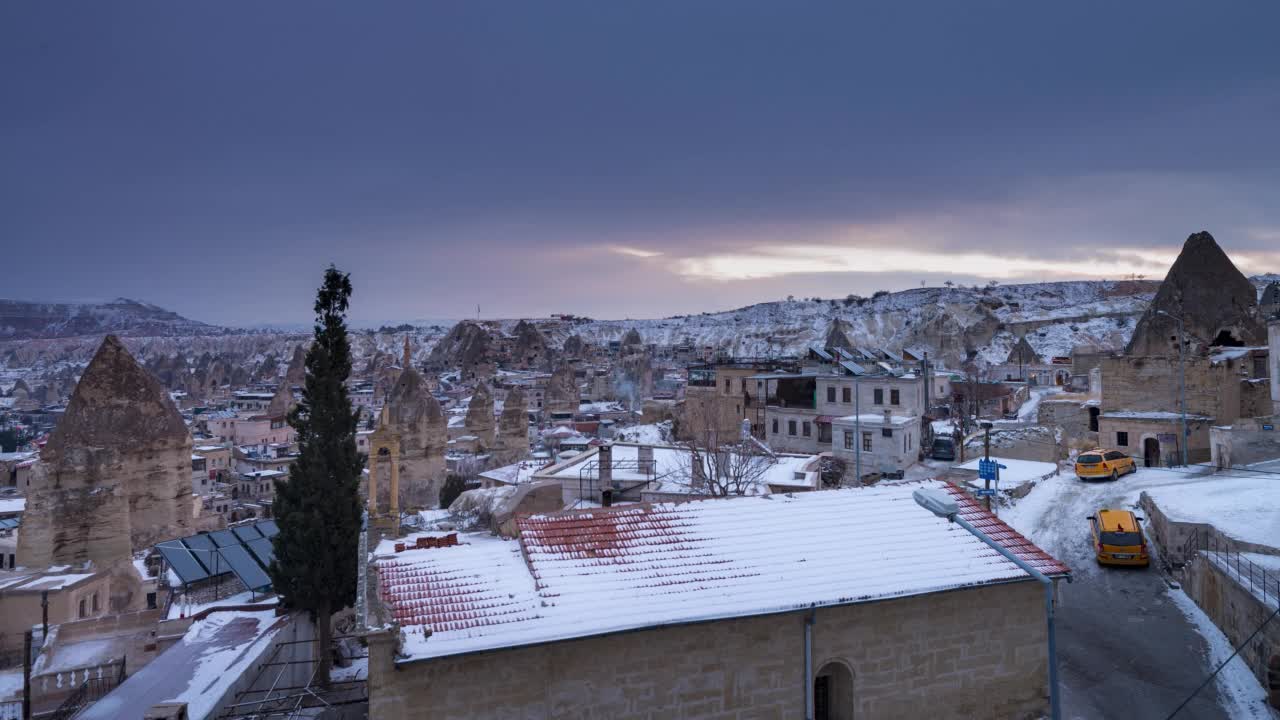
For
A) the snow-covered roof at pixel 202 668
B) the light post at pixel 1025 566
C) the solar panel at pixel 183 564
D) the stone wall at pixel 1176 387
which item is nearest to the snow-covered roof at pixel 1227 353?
the stone wall at pixel 1176 387

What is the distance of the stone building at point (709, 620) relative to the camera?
7266 millimetres

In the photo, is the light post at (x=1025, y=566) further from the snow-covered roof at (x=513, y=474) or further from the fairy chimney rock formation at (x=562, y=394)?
the fairy chimney rock formation at (x=562, y=394)

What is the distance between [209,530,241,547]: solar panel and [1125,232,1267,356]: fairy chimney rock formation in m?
36.1

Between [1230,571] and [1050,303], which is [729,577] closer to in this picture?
[1230,571]

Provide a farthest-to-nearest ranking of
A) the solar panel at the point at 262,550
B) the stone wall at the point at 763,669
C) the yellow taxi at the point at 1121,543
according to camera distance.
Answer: the solar panel at the point at 262,550, the yellow taxi at the point at 1121,543, the stone wall at the point at 763,669

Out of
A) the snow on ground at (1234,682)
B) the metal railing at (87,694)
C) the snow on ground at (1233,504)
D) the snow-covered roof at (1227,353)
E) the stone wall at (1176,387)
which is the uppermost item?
the snow-covered roof at (1227,353)

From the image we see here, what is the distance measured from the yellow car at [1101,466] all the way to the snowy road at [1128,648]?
523cm

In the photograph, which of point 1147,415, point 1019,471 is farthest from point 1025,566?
point 1147,415

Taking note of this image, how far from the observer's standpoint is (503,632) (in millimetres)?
7184

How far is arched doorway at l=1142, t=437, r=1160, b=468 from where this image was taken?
2602 centimetres

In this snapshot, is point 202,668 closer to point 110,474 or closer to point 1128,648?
point 1128,648

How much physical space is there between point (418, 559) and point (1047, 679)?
7.92 m

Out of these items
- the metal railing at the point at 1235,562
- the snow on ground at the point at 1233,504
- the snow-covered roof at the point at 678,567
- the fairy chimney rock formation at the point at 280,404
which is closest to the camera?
the snow-covered roof at the point at 678,567

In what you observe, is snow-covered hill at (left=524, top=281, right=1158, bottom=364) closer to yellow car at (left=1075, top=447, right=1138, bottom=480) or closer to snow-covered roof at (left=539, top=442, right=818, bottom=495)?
yellow car at (left=1075, top=447, right=1138, bottom=480)
